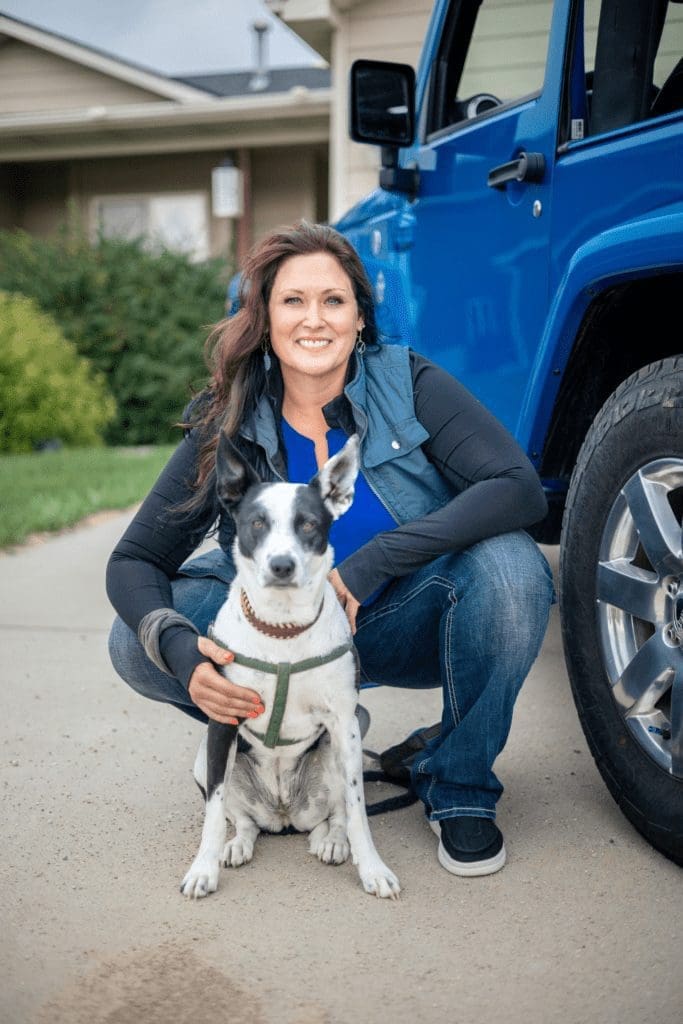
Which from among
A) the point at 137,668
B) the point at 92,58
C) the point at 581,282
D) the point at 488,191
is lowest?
the point at 137,668

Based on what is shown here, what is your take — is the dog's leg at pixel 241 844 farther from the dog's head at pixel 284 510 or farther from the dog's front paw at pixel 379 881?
the dog's head at pixel 284 510

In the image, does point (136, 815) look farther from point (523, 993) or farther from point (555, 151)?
point (555, 151)

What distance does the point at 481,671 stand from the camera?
262 cm

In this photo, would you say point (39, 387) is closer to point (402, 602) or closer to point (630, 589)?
point (402, 602)

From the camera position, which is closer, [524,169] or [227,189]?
[524,169]

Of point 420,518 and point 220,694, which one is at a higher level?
point 420,518

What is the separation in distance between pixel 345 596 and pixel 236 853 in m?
0.73

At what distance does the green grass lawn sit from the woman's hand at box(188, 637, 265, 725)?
167 inches

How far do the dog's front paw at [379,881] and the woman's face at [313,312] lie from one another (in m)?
1.32

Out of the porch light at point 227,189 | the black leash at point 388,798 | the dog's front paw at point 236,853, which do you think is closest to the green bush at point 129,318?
the porch light at point 227,189

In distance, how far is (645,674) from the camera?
2.45 m

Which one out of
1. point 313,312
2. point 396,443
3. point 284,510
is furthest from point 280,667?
point 313,312

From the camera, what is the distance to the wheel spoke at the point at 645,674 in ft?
7.84

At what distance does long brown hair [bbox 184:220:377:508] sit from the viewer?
9.33ft
